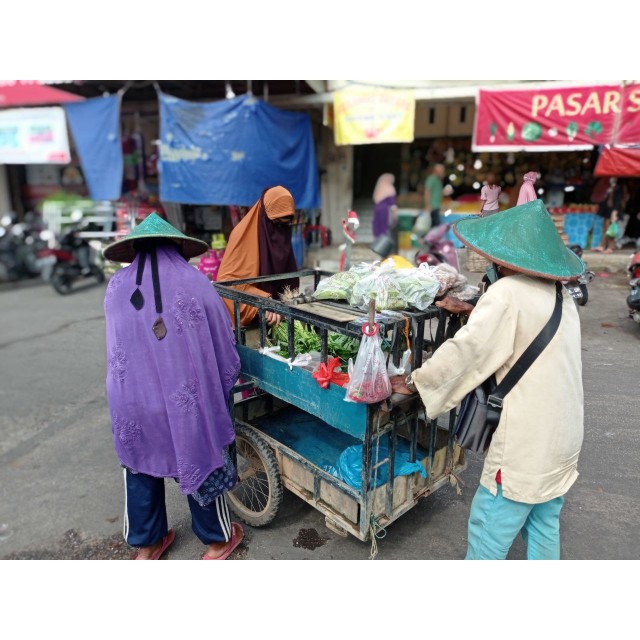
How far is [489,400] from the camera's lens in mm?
1791

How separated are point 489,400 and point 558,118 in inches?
280

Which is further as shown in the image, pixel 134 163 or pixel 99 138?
pixel 134 163

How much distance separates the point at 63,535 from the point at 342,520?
169 centimetres

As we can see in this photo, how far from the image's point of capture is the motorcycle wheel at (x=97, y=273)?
9.31 metres

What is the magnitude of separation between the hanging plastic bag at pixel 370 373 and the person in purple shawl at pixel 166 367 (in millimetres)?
716

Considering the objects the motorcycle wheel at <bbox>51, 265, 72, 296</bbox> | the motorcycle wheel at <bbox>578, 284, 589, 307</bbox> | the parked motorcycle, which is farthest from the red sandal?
the parked motorcycle

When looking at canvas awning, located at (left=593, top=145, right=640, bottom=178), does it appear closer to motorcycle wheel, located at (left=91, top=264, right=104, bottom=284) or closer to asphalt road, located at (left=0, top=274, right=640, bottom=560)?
asphalt road, located at (left=0, top=274, right=640, bottom=560)

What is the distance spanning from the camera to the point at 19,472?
344cm

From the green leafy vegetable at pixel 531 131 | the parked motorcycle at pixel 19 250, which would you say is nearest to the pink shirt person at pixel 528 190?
the green leafy vegetable at pixel 531 131

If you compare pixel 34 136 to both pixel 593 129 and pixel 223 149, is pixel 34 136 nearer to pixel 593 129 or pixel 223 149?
pixel 223 149

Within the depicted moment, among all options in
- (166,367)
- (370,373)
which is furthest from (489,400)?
(166,367)

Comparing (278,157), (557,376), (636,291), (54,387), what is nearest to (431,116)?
(278,157)

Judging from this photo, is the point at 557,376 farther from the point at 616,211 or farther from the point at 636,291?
the point at 616,211

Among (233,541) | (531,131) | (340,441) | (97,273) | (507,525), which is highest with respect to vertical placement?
(531,131)
